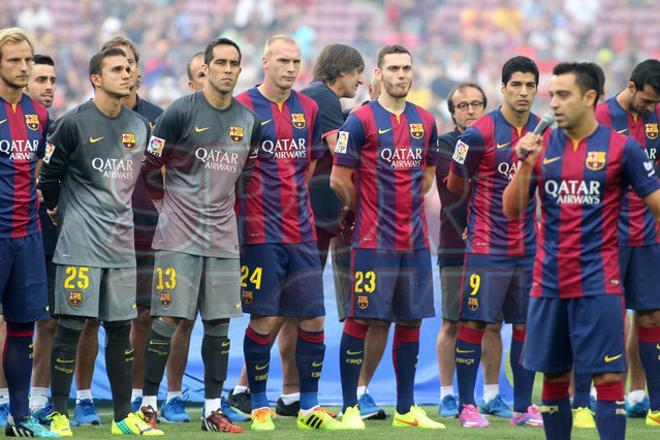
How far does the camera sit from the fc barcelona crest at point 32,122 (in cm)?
674

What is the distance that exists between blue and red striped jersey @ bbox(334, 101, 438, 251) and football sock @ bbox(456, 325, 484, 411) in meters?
0.63

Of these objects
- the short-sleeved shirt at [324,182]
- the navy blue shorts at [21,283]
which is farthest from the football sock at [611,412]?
the navy blue shorts at [21,283]

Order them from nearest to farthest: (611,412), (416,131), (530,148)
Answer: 1. (530,148)
2. (611,412)
3. (416,131)

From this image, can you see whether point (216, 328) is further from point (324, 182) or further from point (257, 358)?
point (324, 182)

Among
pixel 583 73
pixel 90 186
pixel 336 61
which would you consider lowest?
pixel 90 186

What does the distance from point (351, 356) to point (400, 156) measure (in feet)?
4.27

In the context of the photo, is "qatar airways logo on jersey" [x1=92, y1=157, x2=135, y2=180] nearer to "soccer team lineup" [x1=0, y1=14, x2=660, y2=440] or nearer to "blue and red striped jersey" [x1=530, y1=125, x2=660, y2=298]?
"soccer team lineup" [x1=0, y1=14, x2=660, y2=440]

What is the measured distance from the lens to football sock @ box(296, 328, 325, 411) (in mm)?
7508

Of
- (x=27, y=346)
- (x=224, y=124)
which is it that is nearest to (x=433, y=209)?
(x=224, y=124)

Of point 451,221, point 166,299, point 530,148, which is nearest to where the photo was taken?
point 530,148

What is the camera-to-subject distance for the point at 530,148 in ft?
18.1

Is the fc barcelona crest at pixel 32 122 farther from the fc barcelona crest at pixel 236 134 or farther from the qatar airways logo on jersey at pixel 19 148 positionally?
the fc barcelona crest at pixel 236 134

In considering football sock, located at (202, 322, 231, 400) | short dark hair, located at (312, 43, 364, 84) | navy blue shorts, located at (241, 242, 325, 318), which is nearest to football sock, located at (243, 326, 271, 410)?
navy blue shorts, located at (241, 242, 325, 318)

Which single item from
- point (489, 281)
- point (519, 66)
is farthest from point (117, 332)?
point (519, 66)
